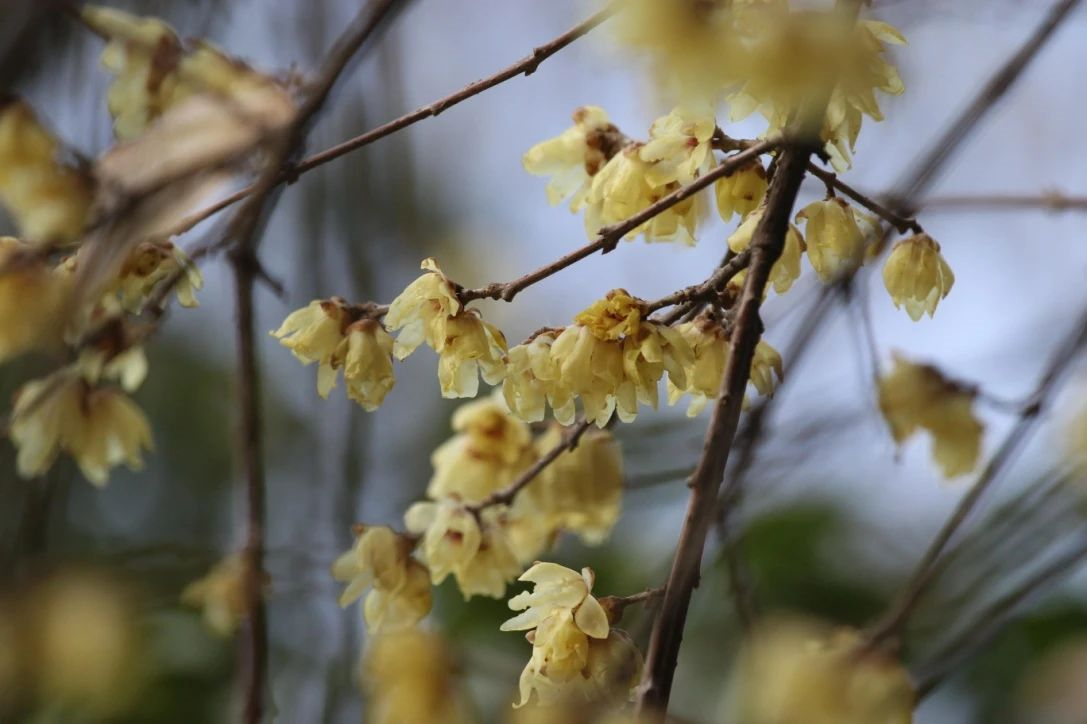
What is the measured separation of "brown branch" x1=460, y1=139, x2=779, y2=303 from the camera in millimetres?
698

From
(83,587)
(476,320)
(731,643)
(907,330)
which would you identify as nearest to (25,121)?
(476,320)

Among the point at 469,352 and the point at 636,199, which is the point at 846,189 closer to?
the point at 636,199

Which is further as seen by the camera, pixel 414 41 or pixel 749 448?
pixel 414 41

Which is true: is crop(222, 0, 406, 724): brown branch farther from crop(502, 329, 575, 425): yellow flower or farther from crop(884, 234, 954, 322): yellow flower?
crop(884, 234, 954, 322): yellow flower

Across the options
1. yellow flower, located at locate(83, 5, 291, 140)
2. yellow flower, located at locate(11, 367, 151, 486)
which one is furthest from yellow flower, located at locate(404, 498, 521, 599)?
yellow flower, located at locate(83, 5, 291, 140)

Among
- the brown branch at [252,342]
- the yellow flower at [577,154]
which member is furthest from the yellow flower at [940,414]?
the brown branch at [252,342]

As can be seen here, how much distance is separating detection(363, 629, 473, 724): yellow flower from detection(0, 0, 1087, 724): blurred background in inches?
0.8

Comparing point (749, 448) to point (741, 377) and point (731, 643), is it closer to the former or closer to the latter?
point (741, 377)

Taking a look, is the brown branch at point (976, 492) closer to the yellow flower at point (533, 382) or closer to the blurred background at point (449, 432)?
the blurred background at point (449, 432)

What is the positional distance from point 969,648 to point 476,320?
1.36ft

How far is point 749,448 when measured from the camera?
3.06 ft

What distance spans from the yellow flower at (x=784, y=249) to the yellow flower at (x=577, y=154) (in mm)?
152

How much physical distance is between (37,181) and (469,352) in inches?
10.9

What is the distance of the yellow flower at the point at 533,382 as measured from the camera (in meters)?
0.75
